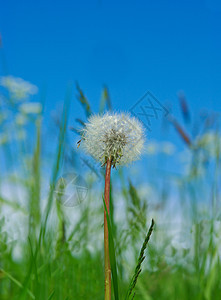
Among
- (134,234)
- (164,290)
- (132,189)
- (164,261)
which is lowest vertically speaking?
(164,290)

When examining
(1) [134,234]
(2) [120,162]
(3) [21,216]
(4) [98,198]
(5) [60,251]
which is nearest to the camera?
(2) [120,162]

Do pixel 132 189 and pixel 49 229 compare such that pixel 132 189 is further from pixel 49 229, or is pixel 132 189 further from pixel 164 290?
pixel 164 290

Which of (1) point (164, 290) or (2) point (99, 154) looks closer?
(2) point (99, 154)

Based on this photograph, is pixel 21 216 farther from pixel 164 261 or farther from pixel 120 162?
pixel 120 162

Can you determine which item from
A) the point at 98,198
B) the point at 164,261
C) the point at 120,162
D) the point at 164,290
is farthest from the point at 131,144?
the point at 164,290

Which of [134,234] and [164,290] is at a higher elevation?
[134,234]

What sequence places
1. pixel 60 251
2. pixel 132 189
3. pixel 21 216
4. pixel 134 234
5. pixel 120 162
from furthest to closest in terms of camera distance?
1. pixel 21 216
2. pixel 134 234
3. pixel 60 251
4. pixel 132 189
5. pixel 120 162
